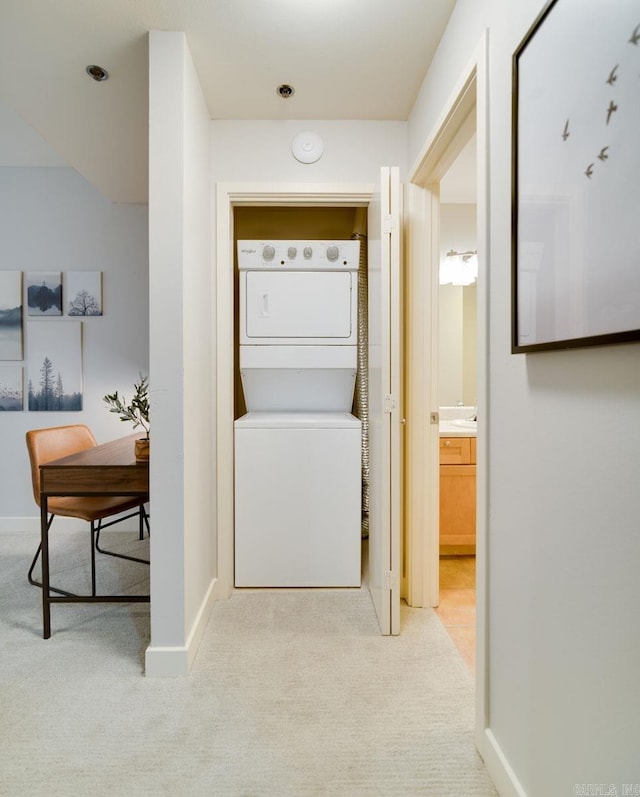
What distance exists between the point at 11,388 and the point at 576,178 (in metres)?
3.74

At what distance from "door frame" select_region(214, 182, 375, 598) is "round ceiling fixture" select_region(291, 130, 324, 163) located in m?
0.14

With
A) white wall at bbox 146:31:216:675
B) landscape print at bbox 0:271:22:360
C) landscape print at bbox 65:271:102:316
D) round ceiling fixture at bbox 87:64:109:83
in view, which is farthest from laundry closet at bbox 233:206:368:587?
landscape print at bbox 0:271:22:360

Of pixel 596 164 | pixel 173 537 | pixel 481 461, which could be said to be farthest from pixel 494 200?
pixel 173 537

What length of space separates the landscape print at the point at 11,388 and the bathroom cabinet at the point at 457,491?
303 cm

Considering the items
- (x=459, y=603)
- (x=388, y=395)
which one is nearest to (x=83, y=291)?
(x=388, y=395)

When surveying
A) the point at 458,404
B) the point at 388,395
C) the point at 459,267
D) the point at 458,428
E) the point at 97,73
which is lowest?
the point at 458,428

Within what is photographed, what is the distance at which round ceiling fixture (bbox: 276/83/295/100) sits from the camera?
2066 mm

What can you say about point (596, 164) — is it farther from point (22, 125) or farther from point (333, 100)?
point (22, 125)

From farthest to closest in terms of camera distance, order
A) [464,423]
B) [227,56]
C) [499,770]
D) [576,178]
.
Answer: [464,423] → [227,56] → [499,770] → [576,178]

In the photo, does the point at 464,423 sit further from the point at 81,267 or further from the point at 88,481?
the point at 81,267

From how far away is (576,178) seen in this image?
0.88 metres

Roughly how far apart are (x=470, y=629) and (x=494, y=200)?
1819 millimetres

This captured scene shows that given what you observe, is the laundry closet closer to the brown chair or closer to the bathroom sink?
the brown chair

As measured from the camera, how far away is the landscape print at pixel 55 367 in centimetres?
337
